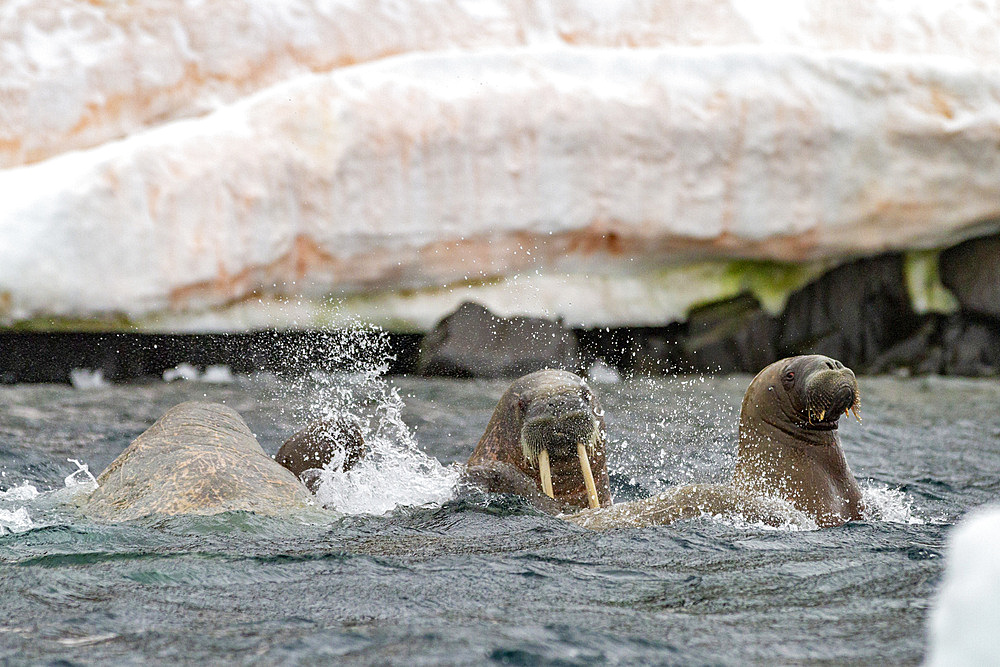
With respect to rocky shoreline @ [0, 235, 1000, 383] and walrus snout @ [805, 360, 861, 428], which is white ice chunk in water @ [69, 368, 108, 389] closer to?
rocky shoreline @ [0, 235, 1000, 383]

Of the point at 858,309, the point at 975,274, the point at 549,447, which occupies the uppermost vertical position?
the point at 975,274

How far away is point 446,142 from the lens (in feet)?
32.5

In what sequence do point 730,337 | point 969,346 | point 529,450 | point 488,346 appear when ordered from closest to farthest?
point 529,450
point 488,346
point 730,337
point 969,346

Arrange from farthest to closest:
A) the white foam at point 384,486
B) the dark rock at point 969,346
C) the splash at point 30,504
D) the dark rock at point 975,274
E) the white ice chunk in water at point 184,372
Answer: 1. the dark rock at point 969,346
2. the dark rock at point 975,274
3. the white ice chunk in water at point 184,372
4. the white foam at point 384,486
5. the splash at point 30,504

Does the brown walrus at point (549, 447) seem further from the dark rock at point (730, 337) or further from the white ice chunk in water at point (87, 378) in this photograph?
the dark rock at point (730, 337)

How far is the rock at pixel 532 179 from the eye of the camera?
371 inches

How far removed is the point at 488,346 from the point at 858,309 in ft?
12.2

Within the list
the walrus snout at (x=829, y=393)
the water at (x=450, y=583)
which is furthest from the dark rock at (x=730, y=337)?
the walrus snout at (x=829, y=393)

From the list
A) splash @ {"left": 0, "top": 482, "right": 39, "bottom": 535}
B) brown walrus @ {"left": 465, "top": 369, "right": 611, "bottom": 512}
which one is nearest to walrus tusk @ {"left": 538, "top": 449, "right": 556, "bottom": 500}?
brown walrus @ {"left": 465, "top": 369, "right": 611, "bottom": 512}

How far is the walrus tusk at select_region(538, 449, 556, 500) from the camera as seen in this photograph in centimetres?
504

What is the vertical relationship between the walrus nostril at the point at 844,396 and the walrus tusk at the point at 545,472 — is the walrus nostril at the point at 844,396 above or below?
above

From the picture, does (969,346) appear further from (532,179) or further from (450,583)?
(450,583)

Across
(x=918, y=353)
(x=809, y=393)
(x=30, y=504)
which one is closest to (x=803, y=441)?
(x=809, y=393)

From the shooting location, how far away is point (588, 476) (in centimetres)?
494
